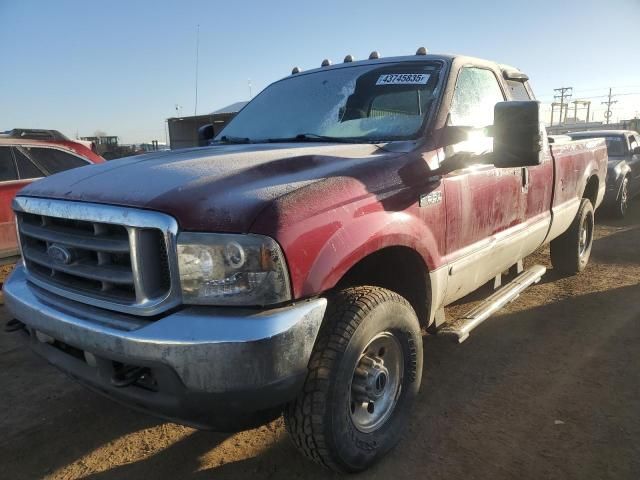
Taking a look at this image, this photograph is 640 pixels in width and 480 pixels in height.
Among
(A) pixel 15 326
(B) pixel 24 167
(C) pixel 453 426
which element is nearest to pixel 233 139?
(A) pixel 15 326

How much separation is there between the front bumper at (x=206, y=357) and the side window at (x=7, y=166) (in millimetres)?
4622

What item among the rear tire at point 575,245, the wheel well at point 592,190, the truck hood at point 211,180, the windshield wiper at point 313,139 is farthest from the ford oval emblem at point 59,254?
the wheel well at point 592,190

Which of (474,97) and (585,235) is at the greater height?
(474,97)

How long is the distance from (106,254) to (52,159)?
4.89m

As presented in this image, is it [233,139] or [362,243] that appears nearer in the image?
[362,243]

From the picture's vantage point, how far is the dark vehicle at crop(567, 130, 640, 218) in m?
8.98

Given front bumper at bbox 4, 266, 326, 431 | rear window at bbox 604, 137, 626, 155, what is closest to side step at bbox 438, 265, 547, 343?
front bumper at bbox 4, 266, 326, 431

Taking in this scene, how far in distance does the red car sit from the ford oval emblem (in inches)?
155

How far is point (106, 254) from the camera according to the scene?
2.07 meters

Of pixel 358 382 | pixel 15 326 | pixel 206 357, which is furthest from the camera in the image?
pixel 15 326

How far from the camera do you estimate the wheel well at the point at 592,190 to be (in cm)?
561

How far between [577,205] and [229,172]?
4.26 m

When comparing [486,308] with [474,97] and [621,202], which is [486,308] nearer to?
[474,97]

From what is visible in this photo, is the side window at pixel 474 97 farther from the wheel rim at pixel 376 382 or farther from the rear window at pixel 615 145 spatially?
the rear window at pixel 615 145
